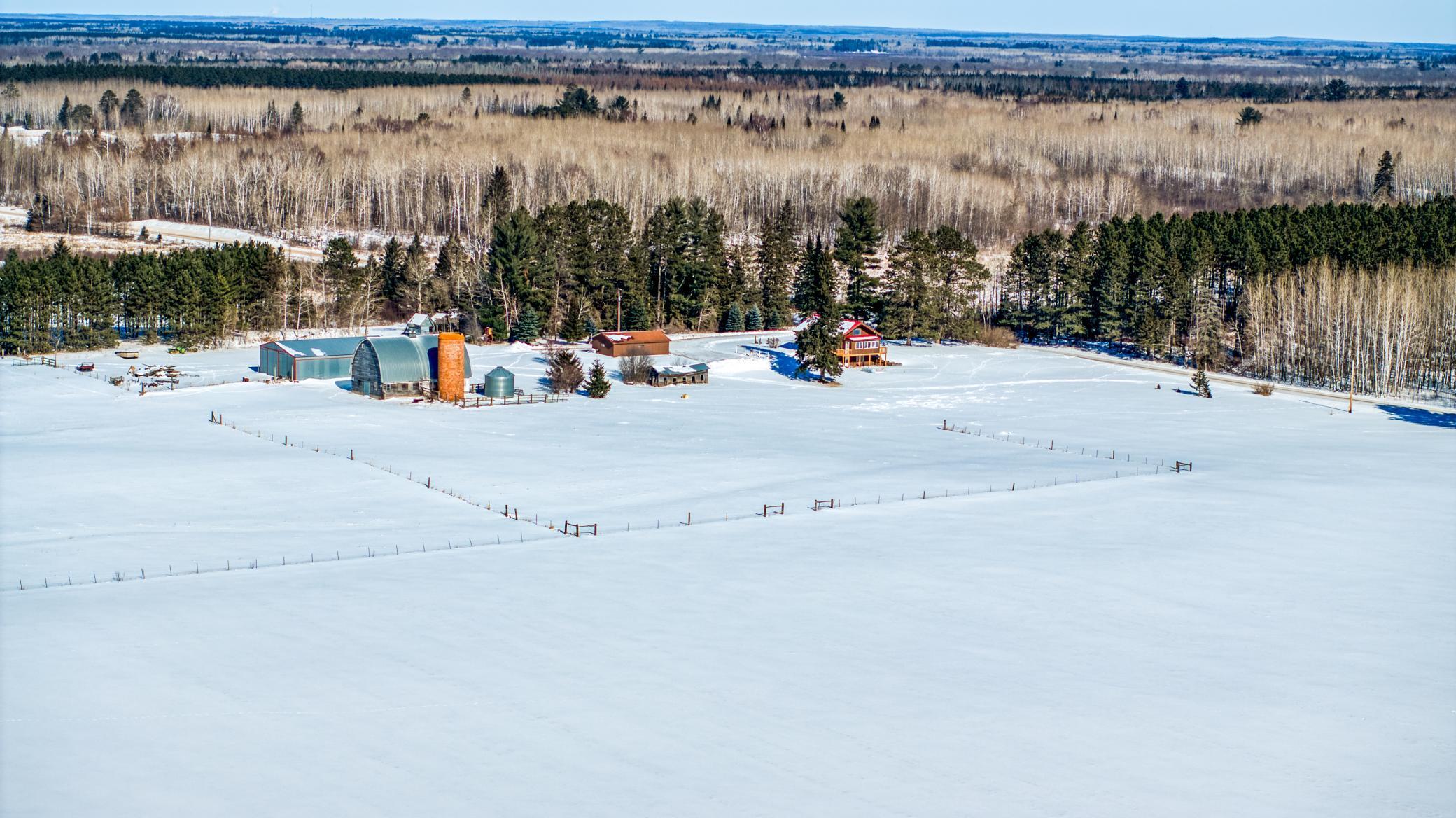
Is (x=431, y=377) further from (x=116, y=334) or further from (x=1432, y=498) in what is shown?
(x=1432, y=498)

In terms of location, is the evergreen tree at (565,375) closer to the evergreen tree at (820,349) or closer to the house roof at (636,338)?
the house roof at (636,338)

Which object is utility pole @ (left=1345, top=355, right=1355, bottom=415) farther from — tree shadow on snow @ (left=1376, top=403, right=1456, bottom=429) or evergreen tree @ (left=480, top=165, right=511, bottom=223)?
evergreen tree @ (left=480, top=165, right=511, bottom=223)

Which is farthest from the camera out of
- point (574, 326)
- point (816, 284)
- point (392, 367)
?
point (816, 284)

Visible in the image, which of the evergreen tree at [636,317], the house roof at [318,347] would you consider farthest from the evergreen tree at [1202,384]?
the house roof at [318,347]

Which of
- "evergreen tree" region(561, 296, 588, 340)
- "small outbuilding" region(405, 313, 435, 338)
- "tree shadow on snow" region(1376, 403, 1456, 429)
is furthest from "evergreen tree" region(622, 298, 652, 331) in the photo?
"tree shadow on snow" region(1376, 403, 1456, 429)

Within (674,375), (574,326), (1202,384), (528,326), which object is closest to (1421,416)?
(1202,384)

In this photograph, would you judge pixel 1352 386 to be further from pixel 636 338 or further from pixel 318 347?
pixel 318 347
